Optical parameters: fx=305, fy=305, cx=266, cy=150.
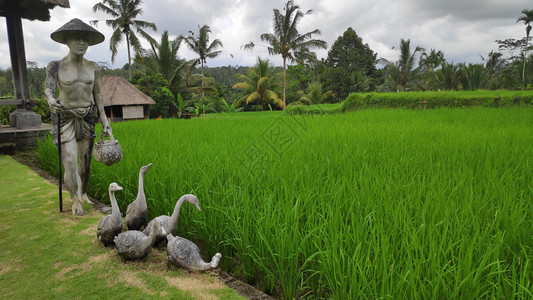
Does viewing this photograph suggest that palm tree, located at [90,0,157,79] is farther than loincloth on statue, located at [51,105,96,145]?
Yes

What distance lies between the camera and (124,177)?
9.35 ft

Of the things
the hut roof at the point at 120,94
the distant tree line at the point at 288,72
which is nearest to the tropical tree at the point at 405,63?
the distant tree line at the point at 288,72

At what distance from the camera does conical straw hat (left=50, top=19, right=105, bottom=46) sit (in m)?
2.32

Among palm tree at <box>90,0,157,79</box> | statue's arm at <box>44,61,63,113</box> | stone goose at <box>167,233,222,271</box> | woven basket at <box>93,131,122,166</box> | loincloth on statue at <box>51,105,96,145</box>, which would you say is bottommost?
stone goose at <box>167,233,222,271</box>

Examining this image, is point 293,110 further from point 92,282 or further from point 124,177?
point 92,282

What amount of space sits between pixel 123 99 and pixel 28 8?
917 centimetres

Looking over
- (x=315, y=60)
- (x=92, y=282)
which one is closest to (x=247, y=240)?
(x=92, y=282)

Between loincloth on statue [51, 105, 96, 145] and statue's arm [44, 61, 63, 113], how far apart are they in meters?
0.10

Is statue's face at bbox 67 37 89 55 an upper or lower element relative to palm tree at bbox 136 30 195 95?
lower

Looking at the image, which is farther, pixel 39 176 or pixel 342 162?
pixel 39 176

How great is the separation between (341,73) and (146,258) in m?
21.6

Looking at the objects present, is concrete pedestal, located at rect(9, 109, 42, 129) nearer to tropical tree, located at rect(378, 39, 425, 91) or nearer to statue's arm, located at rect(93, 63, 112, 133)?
statue's arm, located at rect(93, 63, 112, 133)

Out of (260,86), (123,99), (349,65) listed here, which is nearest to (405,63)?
(349,65)

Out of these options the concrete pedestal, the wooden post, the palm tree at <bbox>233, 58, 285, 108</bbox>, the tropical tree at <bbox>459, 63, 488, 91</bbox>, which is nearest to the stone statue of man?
the concrete pedestal
